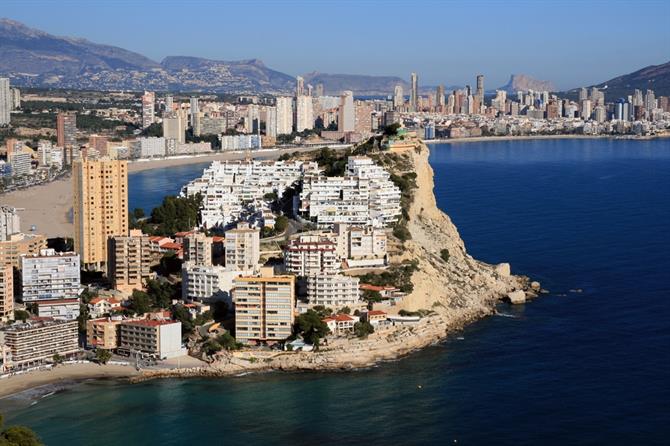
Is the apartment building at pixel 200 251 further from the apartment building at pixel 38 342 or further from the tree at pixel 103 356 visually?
the tree at pixel 103 356

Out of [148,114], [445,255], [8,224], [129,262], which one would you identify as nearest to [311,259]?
[129,262]

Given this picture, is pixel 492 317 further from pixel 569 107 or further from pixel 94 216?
pixel 569 107

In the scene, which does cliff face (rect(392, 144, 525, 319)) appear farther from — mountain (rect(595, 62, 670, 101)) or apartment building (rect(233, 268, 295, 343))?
mountain (rect(595, 62, 670, 101))

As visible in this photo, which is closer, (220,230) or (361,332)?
(361,332)

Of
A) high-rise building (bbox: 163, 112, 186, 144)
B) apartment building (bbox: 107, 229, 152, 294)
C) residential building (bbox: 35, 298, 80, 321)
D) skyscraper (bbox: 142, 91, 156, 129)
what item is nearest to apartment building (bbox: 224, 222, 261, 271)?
apartment building (bbox: 107, 229, 152, 294)

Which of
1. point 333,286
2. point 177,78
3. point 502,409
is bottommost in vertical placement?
point 502,409

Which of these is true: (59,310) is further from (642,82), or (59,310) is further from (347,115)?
(642,82)

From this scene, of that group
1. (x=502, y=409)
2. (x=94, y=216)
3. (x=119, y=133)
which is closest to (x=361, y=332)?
(x=502, y=409)
